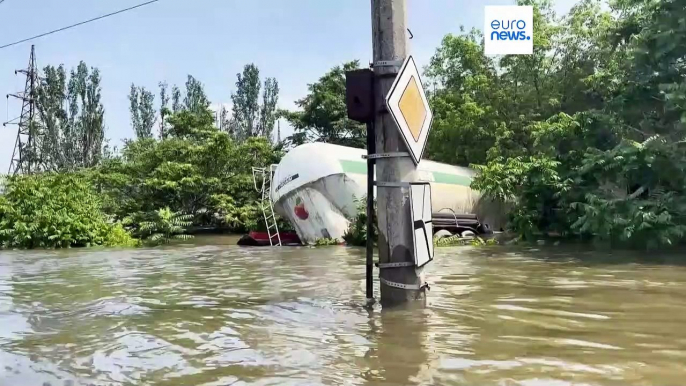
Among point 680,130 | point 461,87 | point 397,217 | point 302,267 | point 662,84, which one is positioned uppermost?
point 461,87

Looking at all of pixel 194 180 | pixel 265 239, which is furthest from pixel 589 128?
pixel 194 180

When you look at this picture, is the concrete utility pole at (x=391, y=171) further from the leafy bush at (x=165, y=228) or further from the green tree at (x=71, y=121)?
the green tree at (x=71, y=121)

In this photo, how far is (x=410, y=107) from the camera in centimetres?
489

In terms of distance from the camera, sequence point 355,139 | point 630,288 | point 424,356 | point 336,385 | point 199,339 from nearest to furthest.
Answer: point 336,385
point 424,356
point 199,339
point 630,288
point 355,139

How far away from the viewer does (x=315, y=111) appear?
32.3m

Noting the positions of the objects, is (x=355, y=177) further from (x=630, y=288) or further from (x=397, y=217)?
(x=397, y=217)

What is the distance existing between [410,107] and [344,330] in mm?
1730

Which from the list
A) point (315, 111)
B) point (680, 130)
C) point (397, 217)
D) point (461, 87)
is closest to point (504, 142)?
point (461, 87)

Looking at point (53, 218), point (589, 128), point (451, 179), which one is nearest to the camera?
point (589, 128)

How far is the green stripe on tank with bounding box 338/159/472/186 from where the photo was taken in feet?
53.9

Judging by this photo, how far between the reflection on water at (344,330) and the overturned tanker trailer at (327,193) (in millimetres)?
7605

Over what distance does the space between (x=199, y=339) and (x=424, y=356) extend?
1.60m

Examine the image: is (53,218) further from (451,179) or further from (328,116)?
(328,116)

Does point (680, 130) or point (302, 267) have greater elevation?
point (680, 130)
